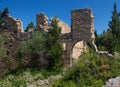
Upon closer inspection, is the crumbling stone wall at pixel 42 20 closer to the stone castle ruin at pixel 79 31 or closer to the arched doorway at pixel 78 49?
the stone castle ruin at pixel 79 31

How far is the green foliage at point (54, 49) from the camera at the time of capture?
28.9 m

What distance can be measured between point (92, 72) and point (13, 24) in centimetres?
1225

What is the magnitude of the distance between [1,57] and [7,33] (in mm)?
2785

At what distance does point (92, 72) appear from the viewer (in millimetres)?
25156

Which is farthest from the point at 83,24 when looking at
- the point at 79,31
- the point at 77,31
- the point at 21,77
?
the point at 21,77

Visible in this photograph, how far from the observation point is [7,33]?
33938mm

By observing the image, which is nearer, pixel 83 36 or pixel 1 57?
pixel 83 36

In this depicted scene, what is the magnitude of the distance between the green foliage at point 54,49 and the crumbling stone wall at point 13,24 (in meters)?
4.96

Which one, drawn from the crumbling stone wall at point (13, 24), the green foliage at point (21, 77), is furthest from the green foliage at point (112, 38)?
the crumbling stone wall at point (13, 24)

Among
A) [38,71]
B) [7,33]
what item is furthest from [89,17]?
[7,33]

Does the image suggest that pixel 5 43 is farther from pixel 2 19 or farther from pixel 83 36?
pixel 83 36

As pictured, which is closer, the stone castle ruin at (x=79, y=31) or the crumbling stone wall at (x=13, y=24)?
the stone castle ruin at (x=79, y=31)

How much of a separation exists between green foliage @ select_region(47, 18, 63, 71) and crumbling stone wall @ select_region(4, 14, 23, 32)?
496 centimetres

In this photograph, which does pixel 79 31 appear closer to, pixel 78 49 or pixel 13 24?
pixel 78 49
